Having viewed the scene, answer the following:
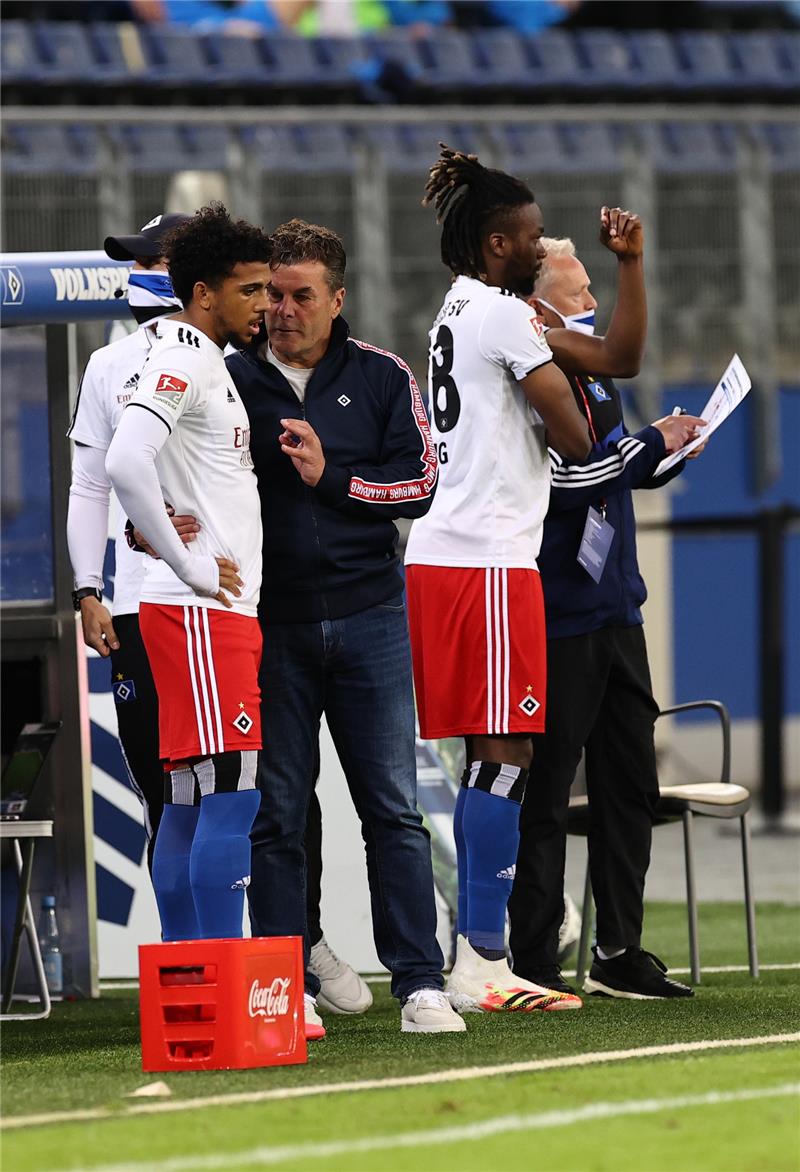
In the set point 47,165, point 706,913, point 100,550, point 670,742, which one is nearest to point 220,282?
point 100,550

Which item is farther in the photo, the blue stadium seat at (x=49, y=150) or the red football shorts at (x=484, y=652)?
the blue stadium seat at (x=49, y=150)

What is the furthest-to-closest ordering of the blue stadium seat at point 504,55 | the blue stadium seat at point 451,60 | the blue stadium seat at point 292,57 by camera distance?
1. the blue stadium seat at point 504,55
2. the blue stadium seat at point 451,60
3. the blue stadium seat at point 292,57

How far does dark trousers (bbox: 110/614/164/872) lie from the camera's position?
4.83 meters

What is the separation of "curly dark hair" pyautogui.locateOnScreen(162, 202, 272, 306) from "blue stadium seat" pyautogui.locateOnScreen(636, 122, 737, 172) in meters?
11.8

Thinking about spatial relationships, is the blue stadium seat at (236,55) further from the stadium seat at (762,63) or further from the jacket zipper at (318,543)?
the jacket zipper at (318,543)

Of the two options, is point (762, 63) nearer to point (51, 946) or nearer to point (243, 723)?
point (51, 946)

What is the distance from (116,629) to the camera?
4.92 m

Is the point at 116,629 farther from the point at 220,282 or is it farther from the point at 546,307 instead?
the point at 546,307

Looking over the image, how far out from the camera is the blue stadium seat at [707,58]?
58.4 feet

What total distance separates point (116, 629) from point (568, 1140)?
231 centimetres

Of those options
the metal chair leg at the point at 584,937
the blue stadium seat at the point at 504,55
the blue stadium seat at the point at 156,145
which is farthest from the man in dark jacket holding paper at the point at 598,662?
the blue stadium seat at the point at 504,55

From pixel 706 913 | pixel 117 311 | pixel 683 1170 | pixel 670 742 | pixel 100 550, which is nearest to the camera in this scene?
pixel 683 1170

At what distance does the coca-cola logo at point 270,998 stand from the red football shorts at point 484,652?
3.25ft

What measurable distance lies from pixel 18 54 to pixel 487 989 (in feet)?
43.1
